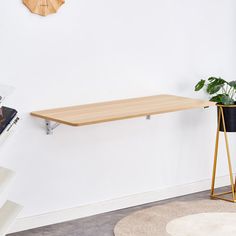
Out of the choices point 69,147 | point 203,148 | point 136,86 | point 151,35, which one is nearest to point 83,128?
point 69,147

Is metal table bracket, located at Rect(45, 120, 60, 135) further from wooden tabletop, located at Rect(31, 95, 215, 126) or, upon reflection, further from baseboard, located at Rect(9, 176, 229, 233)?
baseboard, located at Rect(9, 176, 229, 233)

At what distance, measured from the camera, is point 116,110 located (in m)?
3.68

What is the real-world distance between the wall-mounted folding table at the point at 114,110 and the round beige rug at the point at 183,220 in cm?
73

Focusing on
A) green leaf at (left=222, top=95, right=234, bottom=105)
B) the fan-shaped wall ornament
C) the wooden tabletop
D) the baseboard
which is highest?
the fan-shaped wall ornament

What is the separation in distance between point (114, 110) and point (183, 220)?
89cm

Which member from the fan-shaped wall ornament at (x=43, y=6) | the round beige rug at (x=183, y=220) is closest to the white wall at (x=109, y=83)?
the fan-shaped wall ornament at (x=43, y=6)

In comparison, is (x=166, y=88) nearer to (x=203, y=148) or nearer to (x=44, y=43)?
(x=203, y=148)

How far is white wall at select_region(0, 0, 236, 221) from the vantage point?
12.1 feet

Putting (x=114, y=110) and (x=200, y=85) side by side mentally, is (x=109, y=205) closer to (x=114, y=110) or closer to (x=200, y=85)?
(x=114, y=110)

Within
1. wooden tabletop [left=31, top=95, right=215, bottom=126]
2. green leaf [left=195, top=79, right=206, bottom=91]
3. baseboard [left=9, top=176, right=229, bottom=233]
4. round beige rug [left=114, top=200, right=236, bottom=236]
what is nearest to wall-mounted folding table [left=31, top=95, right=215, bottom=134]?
wooden tabletop [left=31, top=95, right=215, bottom=126]

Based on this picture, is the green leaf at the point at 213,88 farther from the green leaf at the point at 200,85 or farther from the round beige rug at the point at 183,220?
the round beige rug at the point at 183,220

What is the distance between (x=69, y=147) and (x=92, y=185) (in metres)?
0.34

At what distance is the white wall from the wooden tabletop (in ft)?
0.35

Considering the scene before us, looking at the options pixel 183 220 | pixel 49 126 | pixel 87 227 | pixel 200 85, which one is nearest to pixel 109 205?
pixel 87 227
